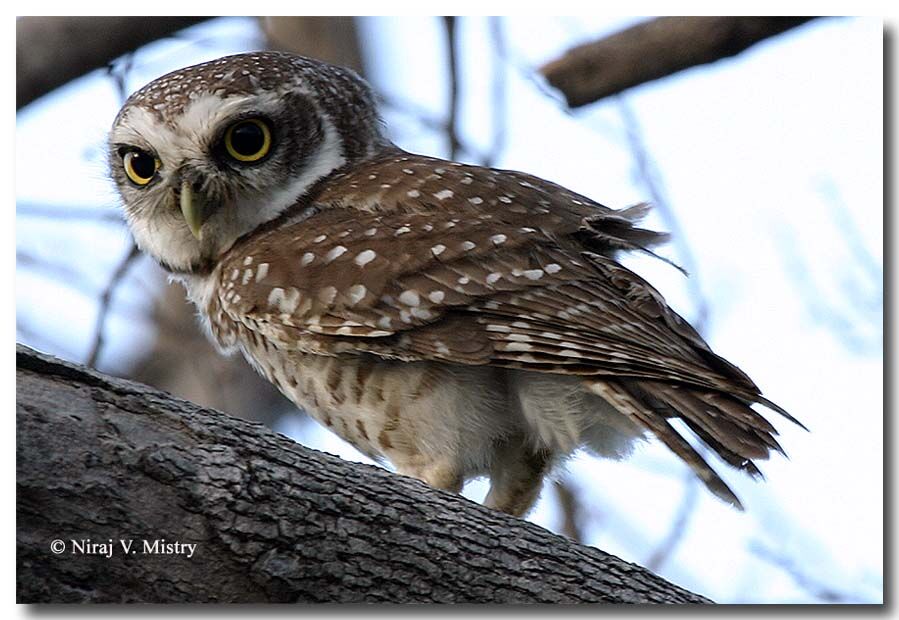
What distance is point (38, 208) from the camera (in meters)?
3.78

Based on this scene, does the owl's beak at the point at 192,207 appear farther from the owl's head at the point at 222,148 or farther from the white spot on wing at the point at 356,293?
the white spot on wing at the point at 356,293

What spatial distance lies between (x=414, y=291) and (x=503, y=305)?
0.26 m

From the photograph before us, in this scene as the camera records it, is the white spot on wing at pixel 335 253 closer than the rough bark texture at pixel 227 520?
No

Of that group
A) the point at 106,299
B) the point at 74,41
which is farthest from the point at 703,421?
the point at 74,41

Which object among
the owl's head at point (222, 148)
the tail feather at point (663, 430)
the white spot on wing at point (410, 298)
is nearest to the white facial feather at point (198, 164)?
the owl's head at point (222, 148)

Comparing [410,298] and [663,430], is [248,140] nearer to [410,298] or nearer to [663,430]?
[410,298]

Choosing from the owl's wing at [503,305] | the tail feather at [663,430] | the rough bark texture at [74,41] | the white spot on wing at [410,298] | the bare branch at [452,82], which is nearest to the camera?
the tail feather at [663,430]

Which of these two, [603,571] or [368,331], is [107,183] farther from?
[603,571]

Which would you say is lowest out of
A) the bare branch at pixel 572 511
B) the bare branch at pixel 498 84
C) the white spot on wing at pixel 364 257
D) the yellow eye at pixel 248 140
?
the bare branch at pixel 572 511

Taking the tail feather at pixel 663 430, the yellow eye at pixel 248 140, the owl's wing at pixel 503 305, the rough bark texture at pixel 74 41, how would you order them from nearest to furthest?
1. the tail feather at pixel 663 430
2. the owl's wing at pixel 503 305
3. the yellow eye at pixel 248 140
4. the rough bark texture at pixel 74 41

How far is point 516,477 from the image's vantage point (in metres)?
3.50

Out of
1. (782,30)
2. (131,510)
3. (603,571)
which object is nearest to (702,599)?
(603,571)

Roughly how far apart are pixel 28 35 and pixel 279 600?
2208mm

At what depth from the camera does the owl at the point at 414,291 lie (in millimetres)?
3012
